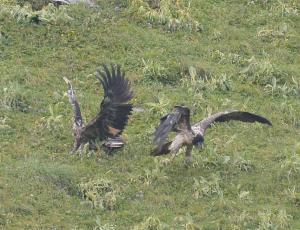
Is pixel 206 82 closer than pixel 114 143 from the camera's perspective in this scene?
No

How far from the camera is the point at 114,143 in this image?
1630 centimetres

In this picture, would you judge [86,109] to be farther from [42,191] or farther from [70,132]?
[42,191]

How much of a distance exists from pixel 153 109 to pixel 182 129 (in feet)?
9.26

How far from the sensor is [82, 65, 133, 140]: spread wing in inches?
632

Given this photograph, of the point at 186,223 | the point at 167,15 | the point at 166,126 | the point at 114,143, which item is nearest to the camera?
the point at 186,223

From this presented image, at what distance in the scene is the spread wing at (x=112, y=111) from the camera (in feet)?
52.6

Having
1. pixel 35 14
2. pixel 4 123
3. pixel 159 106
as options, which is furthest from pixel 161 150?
pixel 35 14

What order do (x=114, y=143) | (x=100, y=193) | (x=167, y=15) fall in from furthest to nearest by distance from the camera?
(x=167, y=15) → (x=114, y=143) → (x=100, y=193)

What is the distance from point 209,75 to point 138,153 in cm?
441

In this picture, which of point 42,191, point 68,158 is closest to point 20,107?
point 68,158

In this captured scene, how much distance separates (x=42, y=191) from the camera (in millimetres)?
14375

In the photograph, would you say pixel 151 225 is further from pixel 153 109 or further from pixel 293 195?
pixel 153 109

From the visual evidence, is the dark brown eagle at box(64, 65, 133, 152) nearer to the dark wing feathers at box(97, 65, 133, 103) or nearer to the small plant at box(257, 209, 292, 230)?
the dark wing feathers at box(97, 65, 133, 103)

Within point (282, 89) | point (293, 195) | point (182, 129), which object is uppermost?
point (182, 129)
